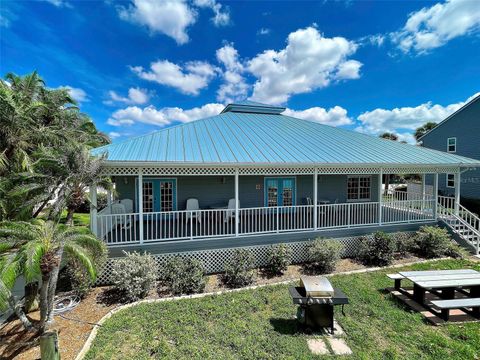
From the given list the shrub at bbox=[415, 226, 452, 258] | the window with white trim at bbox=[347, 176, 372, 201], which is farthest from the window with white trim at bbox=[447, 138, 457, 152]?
the shrub at bbox=[415, 226, 452, 258]

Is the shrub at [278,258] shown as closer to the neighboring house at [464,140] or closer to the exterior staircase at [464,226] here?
the exterior staircase at [464,226]

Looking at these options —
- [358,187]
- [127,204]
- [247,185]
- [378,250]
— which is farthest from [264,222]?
[358,187]

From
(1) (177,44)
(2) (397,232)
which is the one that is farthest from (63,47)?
(2) (397,232)

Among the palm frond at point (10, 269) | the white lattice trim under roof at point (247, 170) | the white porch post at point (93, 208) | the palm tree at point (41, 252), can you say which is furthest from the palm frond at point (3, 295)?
the white lattice trim under roof at point (247, 170)

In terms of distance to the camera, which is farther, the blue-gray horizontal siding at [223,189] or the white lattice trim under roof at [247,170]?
the blue-gray horizontal siding at [223,189]

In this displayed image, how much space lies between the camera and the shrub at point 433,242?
32.2 feet

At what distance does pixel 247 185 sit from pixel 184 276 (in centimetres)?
657

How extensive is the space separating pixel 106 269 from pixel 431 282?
9.68 m

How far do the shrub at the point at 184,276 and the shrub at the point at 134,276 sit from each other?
20.7 inches

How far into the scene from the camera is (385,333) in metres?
5.12

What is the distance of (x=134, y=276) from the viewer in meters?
6.64

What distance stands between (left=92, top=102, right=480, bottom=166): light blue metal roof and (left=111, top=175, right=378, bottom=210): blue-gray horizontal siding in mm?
2347

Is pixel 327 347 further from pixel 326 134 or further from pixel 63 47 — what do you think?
pixel 63 47

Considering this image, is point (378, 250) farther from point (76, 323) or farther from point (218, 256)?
point (76, 323)
